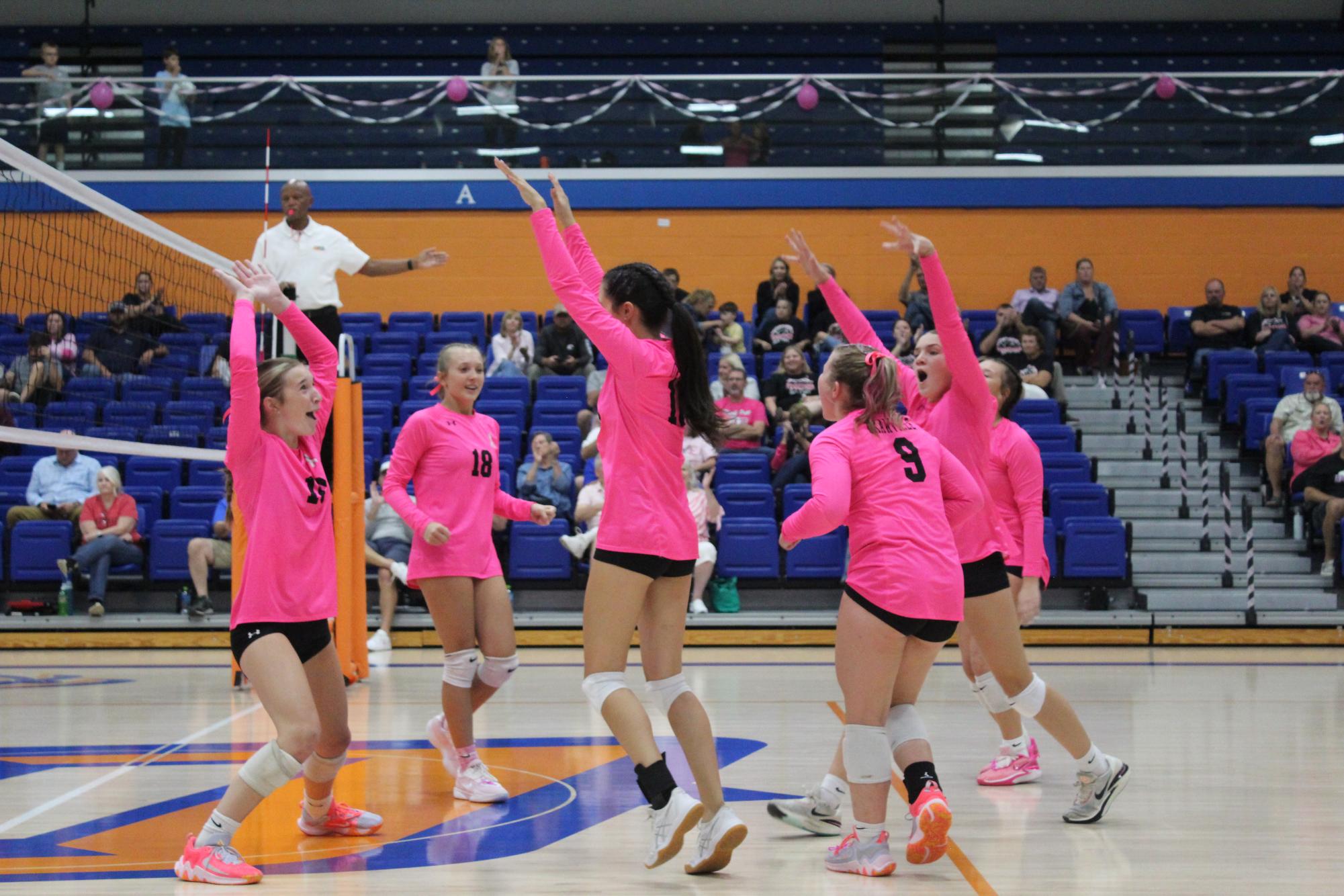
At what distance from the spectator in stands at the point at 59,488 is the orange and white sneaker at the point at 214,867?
26.2 feet

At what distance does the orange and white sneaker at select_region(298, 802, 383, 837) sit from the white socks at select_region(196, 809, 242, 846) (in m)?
0.55

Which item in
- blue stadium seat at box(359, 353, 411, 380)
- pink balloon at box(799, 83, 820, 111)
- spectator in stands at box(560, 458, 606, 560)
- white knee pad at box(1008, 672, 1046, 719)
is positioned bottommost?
white knee pad at box(1008, 672, 1046, 719)

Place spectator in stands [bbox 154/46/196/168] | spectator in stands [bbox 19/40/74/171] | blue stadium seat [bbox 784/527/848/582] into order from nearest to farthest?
1. blue stadium seat [bbox 784/527/848/582]
2. spectator in stands [bbox 19/40/74/171]
3. spectator in stands [bbox 154/46/196/168]

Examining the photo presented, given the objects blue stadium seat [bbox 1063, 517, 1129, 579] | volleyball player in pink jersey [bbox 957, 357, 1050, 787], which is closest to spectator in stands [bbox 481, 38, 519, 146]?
blue stadium seat [bbox 1063, 517, 1129, 579]

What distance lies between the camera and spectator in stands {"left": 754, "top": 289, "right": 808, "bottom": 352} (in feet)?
45.4

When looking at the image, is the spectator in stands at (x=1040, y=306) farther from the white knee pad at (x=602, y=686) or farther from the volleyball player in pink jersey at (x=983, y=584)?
the white knee pad at (x=602, y=686)

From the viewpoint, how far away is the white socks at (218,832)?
3871 mm

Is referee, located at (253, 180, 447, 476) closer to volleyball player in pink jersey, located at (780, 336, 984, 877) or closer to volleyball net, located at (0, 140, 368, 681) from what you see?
volleyball net, located at (0, 140, 368, 681)

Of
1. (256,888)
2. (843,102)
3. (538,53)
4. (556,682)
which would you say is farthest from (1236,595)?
(538,53)

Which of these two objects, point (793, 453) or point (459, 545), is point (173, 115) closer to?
point (793, 453)

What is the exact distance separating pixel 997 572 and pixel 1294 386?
9.82 meters

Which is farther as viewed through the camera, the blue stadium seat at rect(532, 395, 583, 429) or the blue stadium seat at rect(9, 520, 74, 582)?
the blue stadium seat at rect(532, 395, 583, 429)

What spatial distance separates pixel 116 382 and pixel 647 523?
9703mm

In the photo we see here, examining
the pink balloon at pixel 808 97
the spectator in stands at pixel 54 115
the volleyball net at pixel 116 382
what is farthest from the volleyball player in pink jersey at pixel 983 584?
the spectator in stands at pixel 54 115
